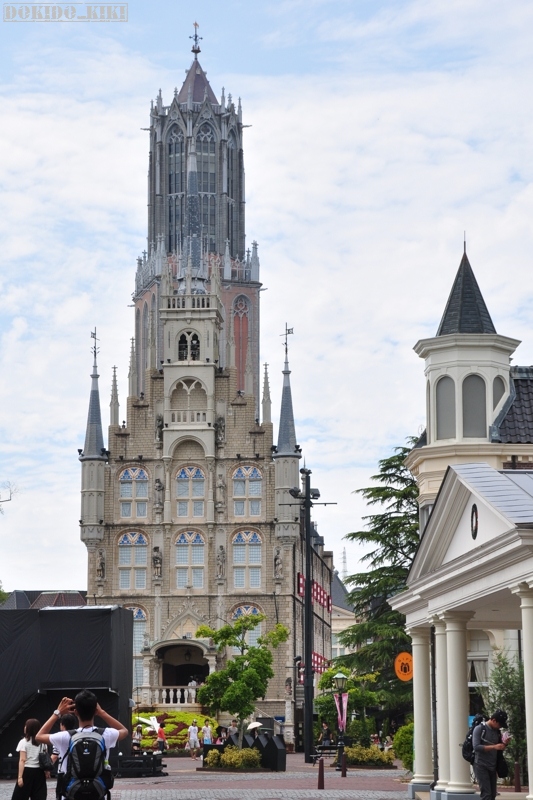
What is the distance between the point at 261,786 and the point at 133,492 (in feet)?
146

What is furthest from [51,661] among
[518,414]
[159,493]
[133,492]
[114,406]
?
[114,406]

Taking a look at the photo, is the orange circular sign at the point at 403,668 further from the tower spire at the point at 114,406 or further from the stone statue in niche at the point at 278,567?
the tower spire at the point at 114,406

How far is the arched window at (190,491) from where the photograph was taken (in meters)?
75.3

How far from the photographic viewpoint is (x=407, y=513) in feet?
168

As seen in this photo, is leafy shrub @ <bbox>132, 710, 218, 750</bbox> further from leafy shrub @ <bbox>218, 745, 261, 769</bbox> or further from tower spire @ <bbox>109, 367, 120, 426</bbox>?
leafy shrub @ <bbox>218, 745, 261, 769</bbox>

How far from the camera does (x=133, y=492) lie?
7594 centimetres

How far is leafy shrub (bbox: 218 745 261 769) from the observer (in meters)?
40.5

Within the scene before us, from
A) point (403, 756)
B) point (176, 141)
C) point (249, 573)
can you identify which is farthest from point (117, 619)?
point (176, 141)

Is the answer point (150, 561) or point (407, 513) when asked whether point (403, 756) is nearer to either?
point (407, 513)

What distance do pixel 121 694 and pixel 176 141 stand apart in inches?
2991

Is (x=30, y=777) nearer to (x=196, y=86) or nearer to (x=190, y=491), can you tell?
(x=190, y=491)

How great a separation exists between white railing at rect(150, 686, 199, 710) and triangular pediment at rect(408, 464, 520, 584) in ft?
152

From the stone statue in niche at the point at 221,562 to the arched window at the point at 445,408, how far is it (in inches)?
1548

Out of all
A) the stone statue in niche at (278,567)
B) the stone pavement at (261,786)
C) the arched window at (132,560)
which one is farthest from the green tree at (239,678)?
the stone pavement at (261,786)
